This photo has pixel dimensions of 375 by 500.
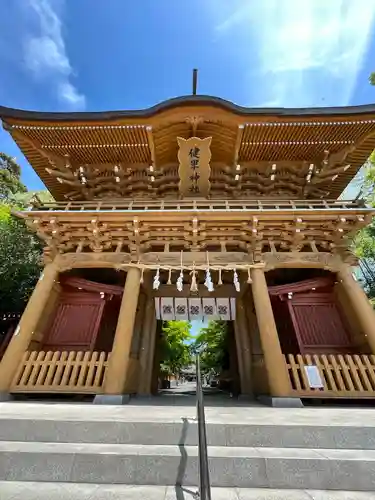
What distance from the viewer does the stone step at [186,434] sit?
3.08m

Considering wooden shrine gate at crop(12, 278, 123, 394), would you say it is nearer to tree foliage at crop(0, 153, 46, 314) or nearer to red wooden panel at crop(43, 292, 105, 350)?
red wooden panel at crop(43, 292, 105, 350)

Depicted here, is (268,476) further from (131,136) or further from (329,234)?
(131,136)

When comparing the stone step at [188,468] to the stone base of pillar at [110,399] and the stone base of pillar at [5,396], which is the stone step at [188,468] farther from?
the stone base of pillar at [5,396]

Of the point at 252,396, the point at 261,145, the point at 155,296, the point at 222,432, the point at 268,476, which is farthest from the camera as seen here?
the point at 155,296

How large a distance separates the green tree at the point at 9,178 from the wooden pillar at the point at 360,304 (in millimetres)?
18648

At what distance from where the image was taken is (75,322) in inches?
300

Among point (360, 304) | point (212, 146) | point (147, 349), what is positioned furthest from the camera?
point (212, 146)

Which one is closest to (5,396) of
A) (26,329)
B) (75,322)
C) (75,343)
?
(26,329)

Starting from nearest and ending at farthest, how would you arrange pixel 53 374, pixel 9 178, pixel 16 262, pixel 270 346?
pixel 270 346 < pixel 53 374 < pixel 16 262 < pixel 9 178

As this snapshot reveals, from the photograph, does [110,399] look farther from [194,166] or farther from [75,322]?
[194,166]

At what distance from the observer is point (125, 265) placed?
7.24 metres

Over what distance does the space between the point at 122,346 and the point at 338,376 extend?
4.94 meters

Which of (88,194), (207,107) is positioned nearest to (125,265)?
(88,194)

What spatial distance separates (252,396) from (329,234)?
5.30 m
